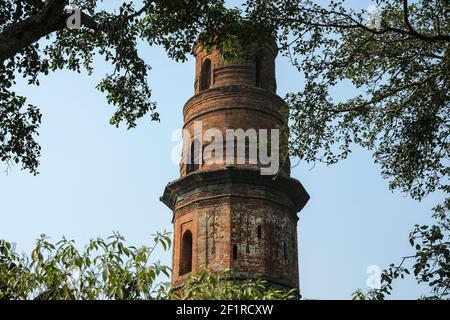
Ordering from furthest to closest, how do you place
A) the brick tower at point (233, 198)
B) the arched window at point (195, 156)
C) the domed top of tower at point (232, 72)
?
the domed top of tower at point (232, 72), the arched window at point (195, 156), the brick tower at point (233, 198)

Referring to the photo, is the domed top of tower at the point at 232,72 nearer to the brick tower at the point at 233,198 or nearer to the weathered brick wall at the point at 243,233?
the brick tower at the point at 233,198

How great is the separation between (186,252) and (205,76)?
549 cm

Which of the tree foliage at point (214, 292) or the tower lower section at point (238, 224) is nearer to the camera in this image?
the tree foliage at point (214, 292)

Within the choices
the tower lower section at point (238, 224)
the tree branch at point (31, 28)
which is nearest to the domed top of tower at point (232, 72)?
the tower lower section at point (238, 224)

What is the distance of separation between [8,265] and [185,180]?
1143 cm

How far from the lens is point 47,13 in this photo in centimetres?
787

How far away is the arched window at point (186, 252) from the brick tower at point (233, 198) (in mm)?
26

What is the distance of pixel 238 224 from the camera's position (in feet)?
53.3

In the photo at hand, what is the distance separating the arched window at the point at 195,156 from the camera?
58.2 feet

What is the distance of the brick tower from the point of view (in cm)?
1605

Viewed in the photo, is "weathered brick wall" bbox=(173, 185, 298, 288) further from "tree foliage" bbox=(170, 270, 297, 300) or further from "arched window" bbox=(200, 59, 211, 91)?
"tree foliage" bbox=(170, 270, 297, 300)

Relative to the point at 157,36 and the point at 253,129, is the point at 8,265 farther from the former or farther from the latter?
the point at 253,129

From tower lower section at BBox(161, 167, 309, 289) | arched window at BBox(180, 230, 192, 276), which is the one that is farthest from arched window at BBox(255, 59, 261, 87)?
arched window at BBox(180, 230, 192, 276)

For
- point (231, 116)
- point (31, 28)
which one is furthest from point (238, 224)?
point (31, 28)
